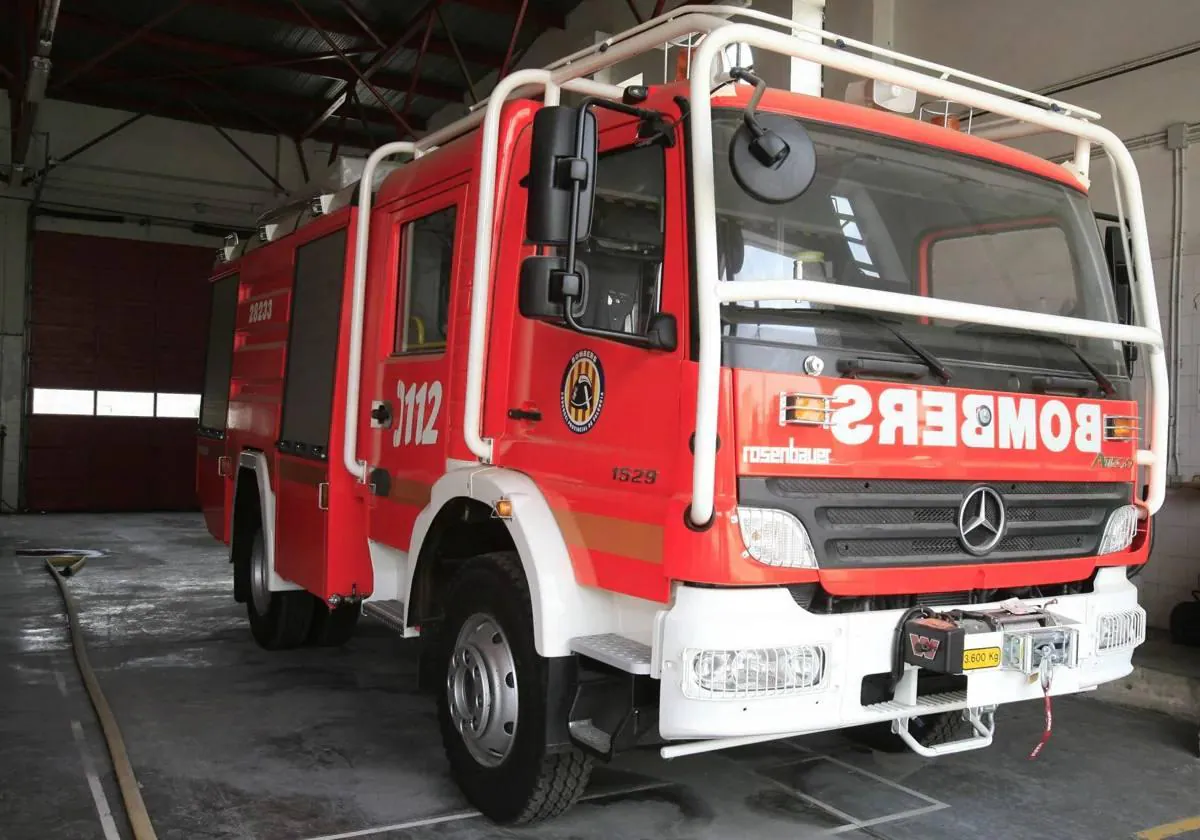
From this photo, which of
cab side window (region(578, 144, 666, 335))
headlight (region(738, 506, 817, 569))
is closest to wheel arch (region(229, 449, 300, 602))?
cab side window (region(578, 144, 666, 335))

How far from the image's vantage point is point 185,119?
1542cm

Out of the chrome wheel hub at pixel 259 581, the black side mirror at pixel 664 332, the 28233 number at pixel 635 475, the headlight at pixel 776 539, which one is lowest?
the chrome wheel hub at pixel 259 581

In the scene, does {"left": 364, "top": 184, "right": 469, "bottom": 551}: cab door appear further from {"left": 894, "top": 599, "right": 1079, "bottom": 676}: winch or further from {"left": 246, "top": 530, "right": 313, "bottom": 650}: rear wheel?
{"left": 894, "top": 599, "right": 1079, "bottom": 676}: winch

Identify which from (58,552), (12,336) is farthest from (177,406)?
(58,552)

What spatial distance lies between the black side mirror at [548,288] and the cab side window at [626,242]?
0.23 m

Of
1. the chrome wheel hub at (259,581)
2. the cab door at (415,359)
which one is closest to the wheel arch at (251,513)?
the chrome wheel hub at (259,581)

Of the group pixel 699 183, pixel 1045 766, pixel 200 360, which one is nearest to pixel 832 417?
pixel 699 183

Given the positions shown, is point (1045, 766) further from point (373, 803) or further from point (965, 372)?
point (373, 803)

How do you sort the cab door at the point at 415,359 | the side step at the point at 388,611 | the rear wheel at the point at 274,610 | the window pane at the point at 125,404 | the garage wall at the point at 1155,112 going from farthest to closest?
the window pane at the point at 125,404 → the garage wall at the point at 1155,112 → the rear wheel at the point at 274,610 → the side step at the point at 388,611 → the cab door at the point at 415,359

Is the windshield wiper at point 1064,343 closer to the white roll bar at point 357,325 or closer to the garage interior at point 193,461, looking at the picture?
the garage interior at point 193,461

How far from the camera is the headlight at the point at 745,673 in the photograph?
9.04 ft

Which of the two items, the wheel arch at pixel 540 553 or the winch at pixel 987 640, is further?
the wheel arch at pixel 540 553

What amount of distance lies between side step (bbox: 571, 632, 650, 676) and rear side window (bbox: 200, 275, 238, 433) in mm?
4210

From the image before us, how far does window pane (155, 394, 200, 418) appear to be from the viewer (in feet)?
50.2
